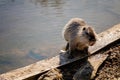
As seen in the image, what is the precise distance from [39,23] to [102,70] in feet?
20.3

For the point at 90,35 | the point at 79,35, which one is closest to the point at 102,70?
the point at 90,35

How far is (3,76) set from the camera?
605 centimetres

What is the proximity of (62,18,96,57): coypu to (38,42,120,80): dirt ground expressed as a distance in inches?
14.7

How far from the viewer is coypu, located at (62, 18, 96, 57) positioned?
644 cm

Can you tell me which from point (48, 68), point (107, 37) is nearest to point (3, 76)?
point (48, 68)

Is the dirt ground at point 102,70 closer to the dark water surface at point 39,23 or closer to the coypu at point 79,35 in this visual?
the coypu at point 79,35

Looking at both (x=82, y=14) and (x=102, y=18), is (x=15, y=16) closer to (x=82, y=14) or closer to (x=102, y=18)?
(x=82, y=14)

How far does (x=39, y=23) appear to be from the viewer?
39.2ft

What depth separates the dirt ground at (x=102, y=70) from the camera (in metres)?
5.88

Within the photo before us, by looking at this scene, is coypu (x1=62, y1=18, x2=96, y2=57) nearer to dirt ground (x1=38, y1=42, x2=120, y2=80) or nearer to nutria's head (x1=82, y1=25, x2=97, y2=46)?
nutria's head (x1=82, y1=25, x2=97, y2=46)

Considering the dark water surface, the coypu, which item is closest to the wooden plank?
the coypu

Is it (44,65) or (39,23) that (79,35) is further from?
(39,23)

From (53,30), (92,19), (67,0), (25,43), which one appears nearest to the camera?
(25,43)

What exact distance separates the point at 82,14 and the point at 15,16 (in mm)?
2780
